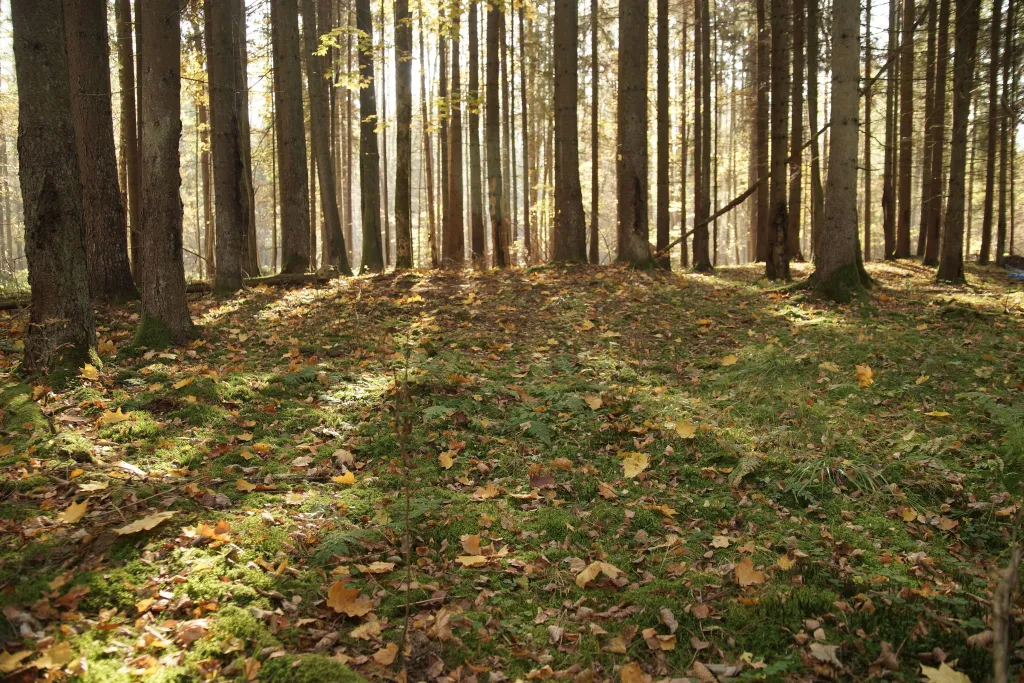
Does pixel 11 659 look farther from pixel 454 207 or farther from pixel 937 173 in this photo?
pixel 937 173

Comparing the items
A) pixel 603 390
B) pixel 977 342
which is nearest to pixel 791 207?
pixel 977 342

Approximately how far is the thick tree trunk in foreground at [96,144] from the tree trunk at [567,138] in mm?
8170

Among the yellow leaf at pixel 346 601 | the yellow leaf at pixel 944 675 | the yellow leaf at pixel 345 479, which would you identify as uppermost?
the yellow leaf at pixel 345 479

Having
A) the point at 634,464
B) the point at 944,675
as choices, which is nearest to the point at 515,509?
the point at 634,464

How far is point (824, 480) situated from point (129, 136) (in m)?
14.5

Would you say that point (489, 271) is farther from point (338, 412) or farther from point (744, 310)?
point (338, 412)

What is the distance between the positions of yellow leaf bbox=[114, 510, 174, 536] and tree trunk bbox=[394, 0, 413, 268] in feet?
38.4

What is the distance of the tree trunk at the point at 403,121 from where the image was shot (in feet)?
46.8

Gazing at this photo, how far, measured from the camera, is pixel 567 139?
13094mm

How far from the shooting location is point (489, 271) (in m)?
14.5

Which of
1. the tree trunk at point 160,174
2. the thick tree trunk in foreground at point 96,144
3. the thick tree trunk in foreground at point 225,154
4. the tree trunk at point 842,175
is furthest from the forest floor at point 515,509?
the thick tree trunk in foreground at point 225,154

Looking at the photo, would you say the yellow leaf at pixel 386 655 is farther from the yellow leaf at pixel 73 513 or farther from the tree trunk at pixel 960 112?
the tree trunk at pixel 960 112

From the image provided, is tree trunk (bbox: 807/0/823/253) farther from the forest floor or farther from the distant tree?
the forest floor

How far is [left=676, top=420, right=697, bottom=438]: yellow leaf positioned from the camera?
214 inches
